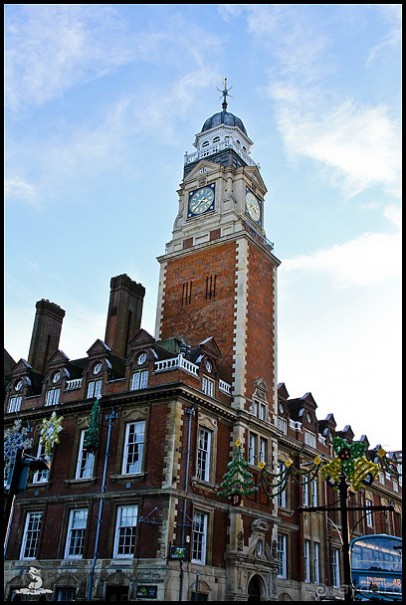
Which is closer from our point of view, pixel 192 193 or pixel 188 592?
pixel 188 592

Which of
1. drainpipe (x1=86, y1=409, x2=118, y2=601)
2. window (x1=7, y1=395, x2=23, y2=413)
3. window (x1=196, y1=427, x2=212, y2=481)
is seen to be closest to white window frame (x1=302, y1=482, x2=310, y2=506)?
window (x1=196, y1=427, x2=212, y2=481)

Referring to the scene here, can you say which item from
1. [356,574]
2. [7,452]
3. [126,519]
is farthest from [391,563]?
[7,452]

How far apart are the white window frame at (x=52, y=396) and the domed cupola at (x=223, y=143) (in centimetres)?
2073

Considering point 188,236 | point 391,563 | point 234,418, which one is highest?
point 188,236

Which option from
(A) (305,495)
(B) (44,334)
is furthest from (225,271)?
(A) (305,495)

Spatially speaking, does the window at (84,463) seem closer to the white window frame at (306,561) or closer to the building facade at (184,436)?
the building facade at (184,436)

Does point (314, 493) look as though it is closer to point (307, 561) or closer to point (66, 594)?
point (307, 561)

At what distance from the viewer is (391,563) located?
23.9m

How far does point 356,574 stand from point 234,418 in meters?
12.7

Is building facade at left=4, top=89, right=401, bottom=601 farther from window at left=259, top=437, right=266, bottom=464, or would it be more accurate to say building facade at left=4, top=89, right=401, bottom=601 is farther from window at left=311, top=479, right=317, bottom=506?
window at left=311, top=479, right=317, bottom=506

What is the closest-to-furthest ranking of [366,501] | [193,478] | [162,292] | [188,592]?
1. [188,592]
2. [193,478]
3. [162,292]
4. [366,501]

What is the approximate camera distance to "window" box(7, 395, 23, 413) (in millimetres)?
38562

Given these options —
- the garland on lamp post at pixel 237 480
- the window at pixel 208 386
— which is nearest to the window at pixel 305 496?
the garland on lamp post at pixel 237 480

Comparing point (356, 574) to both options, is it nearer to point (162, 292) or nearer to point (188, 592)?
point (188, 592)
